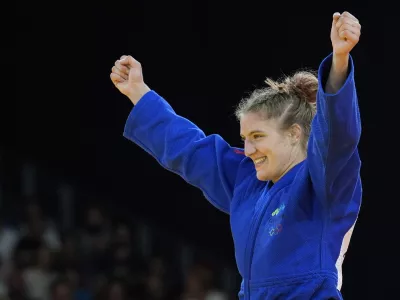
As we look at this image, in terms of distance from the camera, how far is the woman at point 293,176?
2.40m

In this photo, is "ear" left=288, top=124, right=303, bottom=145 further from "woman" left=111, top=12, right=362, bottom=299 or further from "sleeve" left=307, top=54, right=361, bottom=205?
"sleeve" left=307, top=54, right=361, bottom=205

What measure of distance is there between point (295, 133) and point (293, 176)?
13 cm

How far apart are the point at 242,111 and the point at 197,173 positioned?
0.36 m

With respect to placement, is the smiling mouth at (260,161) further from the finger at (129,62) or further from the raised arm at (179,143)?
the finger at (129,62)

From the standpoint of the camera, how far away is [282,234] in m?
2.55

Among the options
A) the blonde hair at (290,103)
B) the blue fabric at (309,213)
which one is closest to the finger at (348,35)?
the blue fabric at (309,213)

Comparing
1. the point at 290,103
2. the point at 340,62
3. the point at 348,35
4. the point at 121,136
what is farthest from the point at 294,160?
the point at 121,136

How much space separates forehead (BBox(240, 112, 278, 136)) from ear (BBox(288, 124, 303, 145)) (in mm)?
49

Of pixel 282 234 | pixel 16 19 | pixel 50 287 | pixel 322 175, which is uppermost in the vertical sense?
pixel 16 19

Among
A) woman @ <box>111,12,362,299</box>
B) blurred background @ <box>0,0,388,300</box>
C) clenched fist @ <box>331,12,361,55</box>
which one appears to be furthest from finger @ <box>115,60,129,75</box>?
blurred background @ <box>0,0,388,300</box>

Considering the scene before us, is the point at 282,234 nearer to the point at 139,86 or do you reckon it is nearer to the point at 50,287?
the point at 139,86

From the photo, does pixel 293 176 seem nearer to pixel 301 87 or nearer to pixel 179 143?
pixel 301 87

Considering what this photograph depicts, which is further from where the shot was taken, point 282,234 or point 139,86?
point 139,86

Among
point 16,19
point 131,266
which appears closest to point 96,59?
point 16,19
